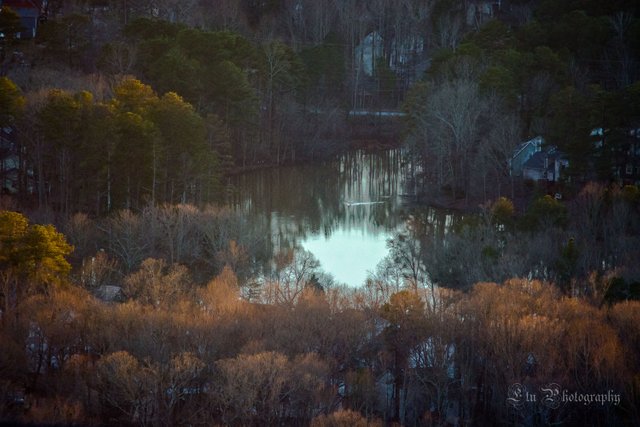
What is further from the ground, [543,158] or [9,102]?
[9,102]

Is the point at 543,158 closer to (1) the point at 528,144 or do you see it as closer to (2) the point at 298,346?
(1) the point at 528,144

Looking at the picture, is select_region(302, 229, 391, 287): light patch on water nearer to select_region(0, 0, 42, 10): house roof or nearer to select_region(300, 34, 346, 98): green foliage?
select_region(300, 34, 346, 98): green foliage

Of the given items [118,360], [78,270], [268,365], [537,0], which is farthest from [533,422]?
[537,0]

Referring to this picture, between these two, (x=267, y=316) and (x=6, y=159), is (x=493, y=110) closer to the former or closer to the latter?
(x=6, y=159)

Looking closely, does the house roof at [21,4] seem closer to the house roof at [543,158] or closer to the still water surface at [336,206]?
the still water surface at [336,206]

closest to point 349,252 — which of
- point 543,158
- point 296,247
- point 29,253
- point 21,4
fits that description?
point 296,247

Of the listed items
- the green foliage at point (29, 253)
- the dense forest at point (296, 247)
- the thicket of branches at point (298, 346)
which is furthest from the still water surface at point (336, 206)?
the green foliage at point (29, 253)

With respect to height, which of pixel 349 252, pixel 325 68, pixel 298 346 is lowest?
pixel 298 346

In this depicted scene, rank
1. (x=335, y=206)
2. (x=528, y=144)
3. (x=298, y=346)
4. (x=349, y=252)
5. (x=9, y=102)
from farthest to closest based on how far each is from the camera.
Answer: (x=528, y=144) < (x=335, y=206) < (x=349, y=252) < (x=9, y=102) < (x=298, y=346)
